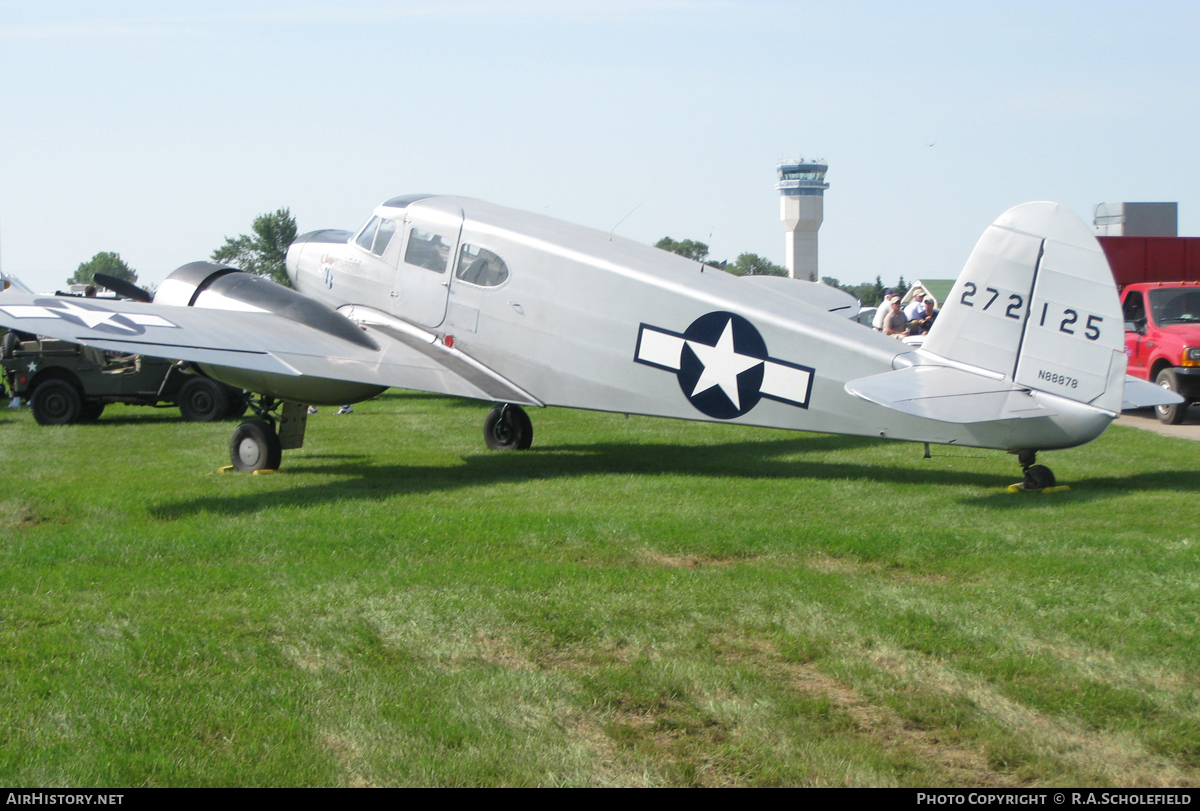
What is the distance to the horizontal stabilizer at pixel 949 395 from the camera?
8.66 meters

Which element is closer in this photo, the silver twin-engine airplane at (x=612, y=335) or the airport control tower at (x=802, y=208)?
the silver twin-engine airplane at (x=612, y=335)

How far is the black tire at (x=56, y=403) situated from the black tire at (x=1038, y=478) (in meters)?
14.9

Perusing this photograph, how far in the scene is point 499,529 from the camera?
317 inches

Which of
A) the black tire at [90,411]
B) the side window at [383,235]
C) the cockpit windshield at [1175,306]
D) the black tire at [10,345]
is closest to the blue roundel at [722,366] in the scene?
the side window at [383,235]

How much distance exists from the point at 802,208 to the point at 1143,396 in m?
132

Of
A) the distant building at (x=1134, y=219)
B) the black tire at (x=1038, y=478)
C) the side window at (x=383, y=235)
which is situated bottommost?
the black tire at (x=1038, y=478)

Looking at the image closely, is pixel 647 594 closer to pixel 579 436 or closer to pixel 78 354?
pixel 579 436

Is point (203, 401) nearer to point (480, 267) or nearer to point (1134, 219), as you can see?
point (480, 267)

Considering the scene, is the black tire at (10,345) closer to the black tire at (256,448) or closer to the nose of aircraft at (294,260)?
the nose of aircraft at (294,260)

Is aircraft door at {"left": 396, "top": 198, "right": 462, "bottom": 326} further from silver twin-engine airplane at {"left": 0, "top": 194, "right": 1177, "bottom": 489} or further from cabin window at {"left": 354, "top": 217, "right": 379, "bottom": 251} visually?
cabin window at {"left": 354, "top": 217, "right": 379, "bottom": 251}

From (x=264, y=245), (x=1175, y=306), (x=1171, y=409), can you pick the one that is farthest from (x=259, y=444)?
(x=264, y=245)

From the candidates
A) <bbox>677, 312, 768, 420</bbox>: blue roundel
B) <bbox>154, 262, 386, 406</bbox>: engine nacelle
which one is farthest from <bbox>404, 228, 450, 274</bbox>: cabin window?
<bbox>677, 312, 768, 420</bbox>: blue roundel

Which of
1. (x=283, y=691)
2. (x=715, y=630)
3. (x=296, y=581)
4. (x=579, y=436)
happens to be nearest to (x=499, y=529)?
(x=296, y=581)

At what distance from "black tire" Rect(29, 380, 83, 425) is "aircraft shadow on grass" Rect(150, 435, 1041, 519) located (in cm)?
698
